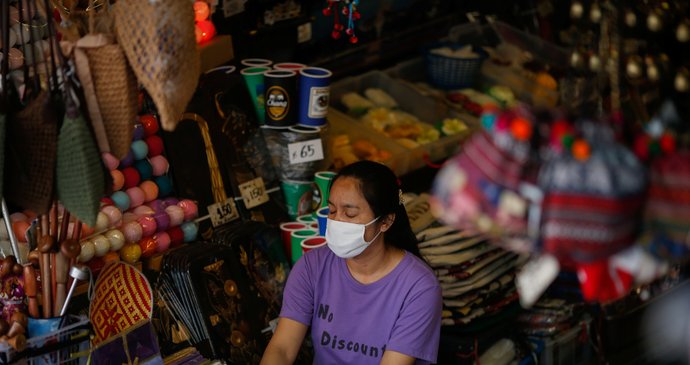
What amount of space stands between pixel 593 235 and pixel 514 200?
16cm

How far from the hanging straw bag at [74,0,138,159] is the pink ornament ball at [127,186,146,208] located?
3.44 feet

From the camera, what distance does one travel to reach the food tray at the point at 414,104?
181 inches

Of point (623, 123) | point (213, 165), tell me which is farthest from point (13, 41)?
point (623, 123)

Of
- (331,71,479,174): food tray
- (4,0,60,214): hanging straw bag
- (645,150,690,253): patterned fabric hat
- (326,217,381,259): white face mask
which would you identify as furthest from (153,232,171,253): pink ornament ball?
(645,150,690,253): patterned fabric hat

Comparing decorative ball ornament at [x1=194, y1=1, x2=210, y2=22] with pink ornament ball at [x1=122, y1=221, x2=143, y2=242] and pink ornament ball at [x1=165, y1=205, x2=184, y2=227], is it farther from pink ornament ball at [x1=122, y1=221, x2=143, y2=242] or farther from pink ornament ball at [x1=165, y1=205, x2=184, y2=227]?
pink ornament ball at [x1=122, y1=221, x2=143, y2=242]

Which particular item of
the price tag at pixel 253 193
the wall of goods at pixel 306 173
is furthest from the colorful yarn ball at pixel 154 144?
the price tag at pixel 253 193

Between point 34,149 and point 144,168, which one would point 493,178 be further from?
point 144,168

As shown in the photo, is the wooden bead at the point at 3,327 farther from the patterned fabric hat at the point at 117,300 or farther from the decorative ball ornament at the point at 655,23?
the decorative ball ornament at the point at 655,23

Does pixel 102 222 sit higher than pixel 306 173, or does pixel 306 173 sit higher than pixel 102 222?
pixel 102 222

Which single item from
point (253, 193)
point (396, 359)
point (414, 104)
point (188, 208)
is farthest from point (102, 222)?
point (414, 104)

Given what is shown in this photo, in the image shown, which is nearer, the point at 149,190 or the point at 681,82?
the point at 681,82

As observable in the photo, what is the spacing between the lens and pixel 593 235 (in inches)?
65.7

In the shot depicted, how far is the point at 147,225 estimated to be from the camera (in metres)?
3.15

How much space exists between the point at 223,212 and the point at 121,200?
540 mm
